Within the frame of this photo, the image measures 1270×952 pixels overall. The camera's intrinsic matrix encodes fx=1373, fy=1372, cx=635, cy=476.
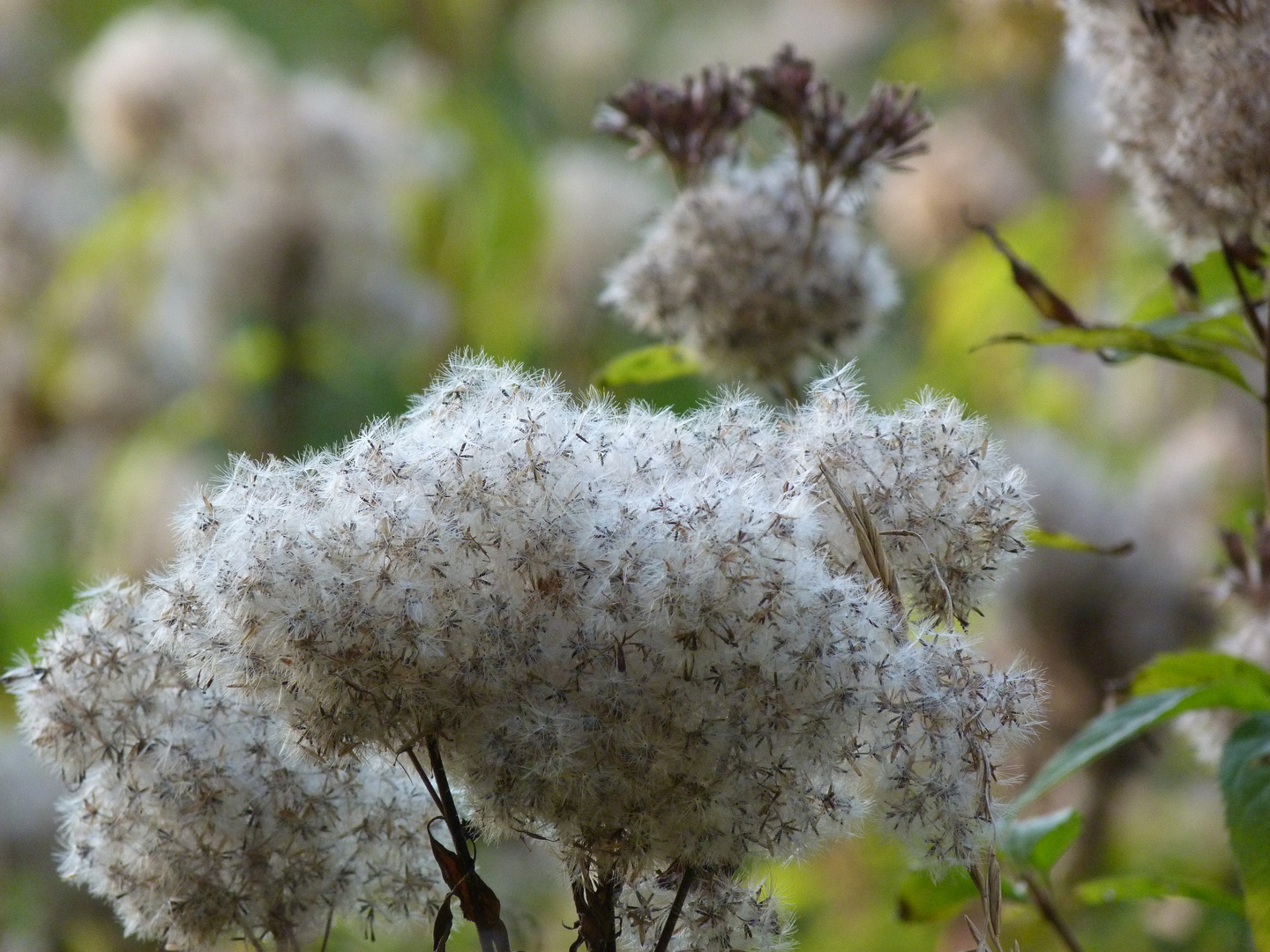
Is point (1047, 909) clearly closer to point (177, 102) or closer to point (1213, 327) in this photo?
point (1213, 327)

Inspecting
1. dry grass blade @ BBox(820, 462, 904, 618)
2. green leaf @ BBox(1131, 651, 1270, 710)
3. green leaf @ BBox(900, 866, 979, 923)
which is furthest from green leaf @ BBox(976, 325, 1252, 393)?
green leaf @ BBox(900, 866, 979, 923)

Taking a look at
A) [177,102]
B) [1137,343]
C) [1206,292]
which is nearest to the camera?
[1137,343]

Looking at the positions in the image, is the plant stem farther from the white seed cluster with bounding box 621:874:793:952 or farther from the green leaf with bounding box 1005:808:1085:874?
the green leaf with bounding box 1005:808:1085:874

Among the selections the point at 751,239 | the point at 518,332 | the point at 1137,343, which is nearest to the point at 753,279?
the point at 751,239

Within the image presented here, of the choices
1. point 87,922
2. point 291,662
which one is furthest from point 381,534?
point 87,922

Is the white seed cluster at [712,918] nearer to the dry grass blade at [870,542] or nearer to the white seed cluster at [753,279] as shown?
the dry grass blade at [870,542]
